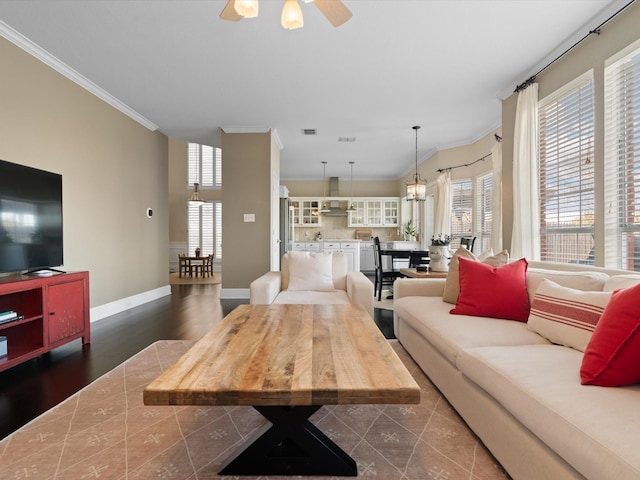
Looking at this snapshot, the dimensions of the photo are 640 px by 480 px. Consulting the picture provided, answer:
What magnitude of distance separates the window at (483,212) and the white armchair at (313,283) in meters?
3.15

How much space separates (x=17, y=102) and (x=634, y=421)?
458 cm

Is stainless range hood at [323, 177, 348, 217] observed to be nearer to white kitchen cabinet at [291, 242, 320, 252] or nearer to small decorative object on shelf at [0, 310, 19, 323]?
white kitchen cabinet at [291, 242, 320, 252]

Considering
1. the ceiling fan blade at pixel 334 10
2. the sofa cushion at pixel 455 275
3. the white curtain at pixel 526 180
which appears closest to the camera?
the ceiling fan blade at pixel 334 10

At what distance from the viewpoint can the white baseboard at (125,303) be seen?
164 inches

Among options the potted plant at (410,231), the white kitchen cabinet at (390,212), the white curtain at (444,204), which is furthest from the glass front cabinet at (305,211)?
the white curtain at (444,204)

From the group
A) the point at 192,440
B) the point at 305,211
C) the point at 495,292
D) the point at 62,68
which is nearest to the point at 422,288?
the point at 495,292

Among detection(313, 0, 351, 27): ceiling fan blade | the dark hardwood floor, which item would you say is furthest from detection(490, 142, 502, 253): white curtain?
detection(313, 0, 351, 27): ceiling fan blade

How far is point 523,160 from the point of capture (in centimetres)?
353

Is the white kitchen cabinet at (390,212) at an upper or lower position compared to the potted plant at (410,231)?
upper

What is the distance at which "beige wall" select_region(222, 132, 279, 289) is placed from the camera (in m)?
5.42

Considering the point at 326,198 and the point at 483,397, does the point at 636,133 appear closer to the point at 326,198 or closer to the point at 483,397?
the point at 483,397

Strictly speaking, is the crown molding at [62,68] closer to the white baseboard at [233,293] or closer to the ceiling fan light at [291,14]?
the ceiling fan light at [291,14]

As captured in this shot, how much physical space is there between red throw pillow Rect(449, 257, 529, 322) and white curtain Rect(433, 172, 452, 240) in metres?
4.27

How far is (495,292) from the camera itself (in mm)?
2248
